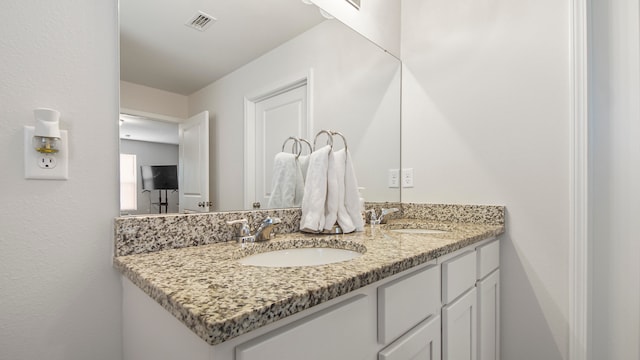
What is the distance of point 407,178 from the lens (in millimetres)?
1768

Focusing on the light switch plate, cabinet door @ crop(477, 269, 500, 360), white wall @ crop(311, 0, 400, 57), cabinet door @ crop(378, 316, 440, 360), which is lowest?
Answer: cabinet door @ crop(477, 269, 500, 360)

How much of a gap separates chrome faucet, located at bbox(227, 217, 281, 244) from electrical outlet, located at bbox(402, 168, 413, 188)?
99 cm

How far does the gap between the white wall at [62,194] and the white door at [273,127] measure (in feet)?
1.59

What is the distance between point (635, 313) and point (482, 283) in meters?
0.58

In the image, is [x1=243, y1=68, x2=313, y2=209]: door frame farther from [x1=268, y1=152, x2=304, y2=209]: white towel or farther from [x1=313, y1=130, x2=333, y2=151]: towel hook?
[x1=313, y1=130, x2=333, y2=151]: towel hook

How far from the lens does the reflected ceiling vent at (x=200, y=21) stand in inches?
37.2

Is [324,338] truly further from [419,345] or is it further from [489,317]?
[489,317]

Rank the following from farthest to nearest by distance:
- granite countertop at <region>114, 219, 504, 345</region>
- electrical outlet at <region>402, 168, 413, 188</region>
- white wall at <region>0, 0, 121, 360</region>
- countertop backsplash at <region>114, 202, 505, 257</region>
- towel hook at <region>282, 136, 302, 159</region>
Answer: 1. electrical outlet at <region>402, 168, 413, 188</region>
2. towel hook at <region>282, 136, 302, 159</region>
3. countertop backsplash at <region>114, 202, 505, 257</region>
4. white wall at <region>0, 0, 121, 360</region>
5. granite countertop at <region>114, 219, 504, 345</region>

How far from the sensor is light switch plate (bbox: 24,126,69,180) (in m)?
0.66

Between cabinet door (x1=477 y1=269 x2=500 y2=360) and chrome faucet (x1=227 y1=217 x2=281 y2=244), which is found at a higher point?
Result: chrome faucet (x1=227 y1=217 x2=281 y2=244)

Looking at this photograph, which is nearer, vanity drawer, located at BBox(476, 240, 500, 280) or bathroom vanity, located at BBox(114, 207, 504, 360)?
bathroom vanity, located at BBox(114, 207, 504, 360)

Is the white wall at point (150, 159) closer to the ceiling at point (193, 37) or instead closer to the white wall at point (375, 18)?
the ceiling at point (193, 37)

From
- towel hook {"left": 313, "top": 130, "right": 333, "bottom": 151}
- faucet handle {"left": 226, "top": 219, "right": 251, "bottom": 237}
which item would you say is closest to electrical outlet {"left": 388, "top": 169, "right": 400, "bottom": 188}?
towel hook {"left": 313, "top": 130, "right": 333, "bottom": 151}

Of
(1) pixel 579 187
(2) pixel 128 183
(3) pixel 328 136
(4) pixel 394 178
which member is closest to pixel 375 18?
(3) pixel 328 136
